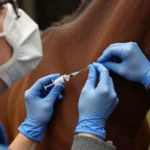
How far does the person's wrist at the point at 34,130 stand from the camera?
3.48 ft

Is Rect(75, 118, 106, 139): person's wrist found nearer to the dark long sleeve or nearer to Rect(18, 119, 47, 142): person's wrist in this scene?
the dark long sleeve

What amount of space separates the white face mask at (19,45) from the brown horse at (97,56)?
0.46 feet

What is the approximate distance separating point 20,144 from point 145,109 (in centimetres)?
38

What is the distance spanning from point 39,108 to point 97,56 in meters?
0.22

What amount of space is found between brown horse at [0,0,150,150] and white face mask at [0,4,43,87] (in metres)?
0.14

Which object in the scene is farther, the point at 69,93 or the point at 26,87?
the point at 26,87

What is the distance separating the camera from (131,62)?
2.99 feet

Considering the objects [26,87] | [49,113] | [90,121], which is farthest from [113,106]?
[26,87]

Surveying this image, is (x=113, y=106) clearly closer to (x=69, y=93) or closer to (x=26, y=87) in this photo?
(x=69, y=93)

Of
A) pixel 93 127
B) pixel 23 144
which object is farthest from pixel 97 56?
pixel 23 144

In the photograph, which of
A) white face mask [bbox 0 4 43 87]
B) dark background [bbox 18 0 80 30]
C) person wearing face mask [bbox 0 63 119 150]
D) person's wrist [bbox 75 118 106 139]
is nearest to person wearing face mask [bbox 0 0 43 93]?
white face mask [bbox 0 4 43 87]

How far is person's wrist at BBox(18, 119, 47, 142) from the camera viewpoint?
3.48 ft

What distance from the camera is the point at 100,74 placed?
3.07 feet

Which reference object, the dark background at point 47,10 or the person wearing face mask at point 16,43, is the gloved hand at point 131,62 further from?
the dark background at point 47,10
